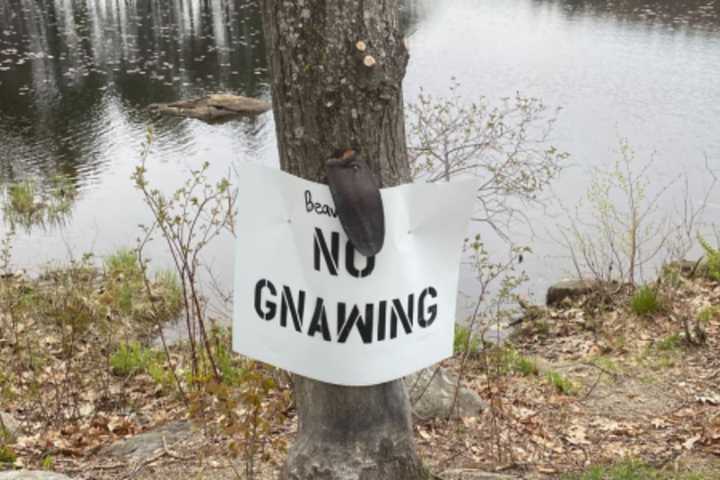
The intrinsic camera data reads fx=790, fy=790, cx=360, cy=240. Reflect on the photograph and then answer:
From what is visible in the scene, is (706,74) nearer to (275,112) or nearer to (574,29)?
(574,29)

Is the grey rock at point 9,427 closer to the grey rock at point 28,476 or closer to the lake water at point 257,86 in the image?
the grey rock at point 28,476

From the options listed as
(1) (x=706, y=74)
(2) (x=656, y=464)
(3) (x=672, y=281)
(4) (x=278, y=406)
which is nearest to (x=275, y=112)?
(4) (x=278, y=406)

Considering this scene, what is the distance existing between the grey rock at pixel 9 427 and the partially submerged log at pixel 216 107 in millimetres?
11544

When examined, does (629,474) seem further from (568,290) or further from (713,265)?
(568,290)

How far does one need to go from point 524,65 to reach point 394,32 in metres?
15.3

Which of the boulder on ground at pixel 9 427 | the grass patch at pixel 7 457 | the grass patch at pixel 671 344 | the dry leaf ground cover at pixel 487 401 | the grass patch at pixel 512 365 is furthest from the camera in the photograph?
the grass patch at pixel 671 344

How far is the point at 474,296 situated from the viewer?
8.58m

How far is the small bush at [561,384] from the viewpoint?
471 cm

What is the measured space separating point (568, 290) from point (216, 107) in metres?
9.81

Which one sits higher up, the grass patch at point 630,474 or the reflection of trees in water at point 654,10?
the reflection of trees in water at point 654,10

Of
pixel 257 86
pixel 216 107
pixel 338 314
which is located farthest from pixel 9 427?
pixel 257 86

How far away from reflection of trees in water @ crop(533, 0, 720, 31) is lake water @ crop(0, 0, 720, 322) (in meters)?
0.08

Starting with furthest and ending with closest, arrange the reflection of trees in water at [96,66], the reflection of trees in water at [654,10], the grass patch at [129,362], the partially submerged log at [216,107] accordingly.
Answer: the reflection of trees in water at [654,10], the partially submerged log at [216,107], the reflection of trees in water at [96,66], the grass patch at [129,362]

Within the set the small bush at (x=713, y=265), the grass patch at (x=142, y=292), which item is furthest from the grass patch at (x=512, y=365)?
the grass patch at (x=142, y=292)
